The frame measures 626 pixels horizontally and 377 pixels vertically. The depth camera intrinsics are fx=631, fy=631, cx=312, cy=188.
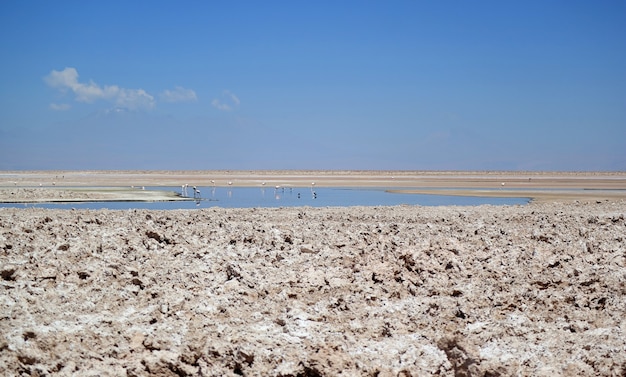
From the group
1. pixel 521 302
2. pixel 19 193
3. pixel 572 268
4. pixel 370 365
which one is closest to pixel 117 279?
pixel 370 365

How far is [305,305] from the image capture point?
6.43 m

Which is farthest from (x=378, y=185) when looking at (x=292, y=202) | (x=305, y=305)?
(x=305, y=305)

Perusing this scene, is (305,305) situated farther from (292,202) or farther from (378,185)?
(378,185)

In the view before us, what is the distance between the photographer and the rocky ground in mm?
5684

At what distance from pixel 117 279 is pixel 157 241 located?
130 cm

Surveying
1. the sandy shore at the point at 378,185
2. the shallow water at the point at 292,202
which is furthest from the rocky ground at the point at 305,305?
the sandy shore at the point at 378,185

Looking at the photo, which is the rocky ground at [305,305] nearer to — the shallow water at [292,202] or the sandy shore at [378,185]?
the shallow water at [292,202]

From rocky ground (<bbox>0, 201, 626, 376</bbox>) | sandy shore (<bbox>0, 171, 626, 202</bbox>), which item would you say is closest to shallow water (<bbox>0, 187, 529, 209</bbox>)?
sandy shore (<bbox>0, 171, 626, 202</bbox>)

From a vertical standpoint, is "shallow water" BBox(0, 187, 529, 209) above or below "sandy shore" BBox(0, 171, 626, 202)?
below

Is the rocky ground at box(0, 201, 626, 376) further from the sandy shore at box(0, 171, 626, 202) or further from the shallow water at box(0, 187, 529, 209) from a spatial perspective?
the sandy shore at box(0, 171, 626, 202)

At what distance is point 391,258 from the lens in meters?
7.36

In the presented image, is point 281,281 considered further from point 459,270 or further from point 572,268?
point 572,268

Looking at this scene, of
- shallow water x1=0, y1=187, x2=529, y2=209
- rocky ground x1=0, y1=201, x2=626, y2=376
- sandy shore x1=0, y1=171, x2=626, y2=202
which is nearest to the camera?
rocky ground x1=0, y1=201, x2=626, y2=376

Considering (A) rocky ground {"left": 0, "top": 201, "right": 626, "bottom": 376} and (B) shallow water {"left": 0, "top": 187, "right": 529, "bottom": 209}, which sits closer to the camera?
(A) rocky ground {"left": 0, "top": 201, "right": 626, "bottom": 376}
